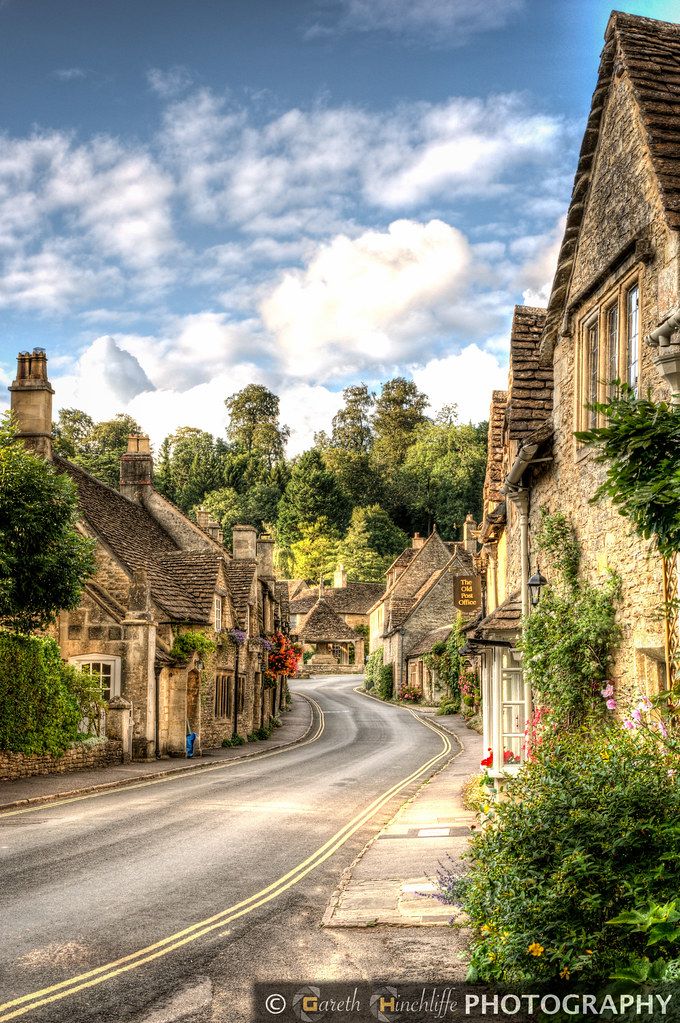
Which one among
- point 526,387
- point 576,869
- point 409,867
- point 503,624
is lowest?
point 409,867

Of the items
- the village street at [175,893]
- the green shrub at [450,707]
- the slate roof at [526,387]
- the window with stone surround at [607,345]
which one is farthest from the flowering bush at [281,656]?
the window with stone surround at [607,345]

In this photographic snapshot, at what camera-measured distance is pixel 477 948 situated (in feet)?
24.7

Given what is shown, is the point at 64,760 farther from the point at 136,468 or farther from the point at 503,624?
the point at 136,468

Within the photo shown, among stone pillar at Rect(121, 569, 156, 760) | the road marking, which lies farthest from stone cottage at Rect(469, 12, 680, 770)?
stone pillar at Rect(121, 569, 156, 760)

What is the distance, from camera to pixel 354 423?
440 feet

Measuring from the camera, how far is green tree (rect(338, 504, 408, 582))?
109 metres

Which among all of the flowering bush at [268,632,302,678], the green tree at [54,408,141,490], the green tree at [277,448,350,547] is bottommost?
the flowering bush at [268,632,302,678]

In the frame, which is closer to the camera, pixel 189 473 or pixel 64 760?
pixel 64 760

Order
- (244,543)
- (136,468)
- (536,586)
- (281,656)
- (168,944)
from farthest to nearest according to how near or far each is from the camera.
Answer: (281,656)
(136,468)
(244,543)
(536,586)
(168,944)

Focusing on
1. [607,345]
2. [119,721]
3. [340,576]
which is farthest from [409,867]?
[340,576]

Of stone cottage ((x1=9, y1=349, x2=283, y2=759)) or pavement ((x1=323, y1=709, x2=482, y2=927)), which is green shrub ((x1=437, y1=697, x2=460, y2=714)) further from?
pavement ((x1=323, y1=709, x2=482, y2=927))

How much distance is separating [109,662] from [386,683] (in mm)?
42060

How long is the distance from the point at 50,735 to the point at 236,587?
751 inches

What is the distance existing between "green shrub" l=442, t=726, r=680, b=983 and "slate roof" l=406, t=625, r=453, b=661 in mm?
46503
